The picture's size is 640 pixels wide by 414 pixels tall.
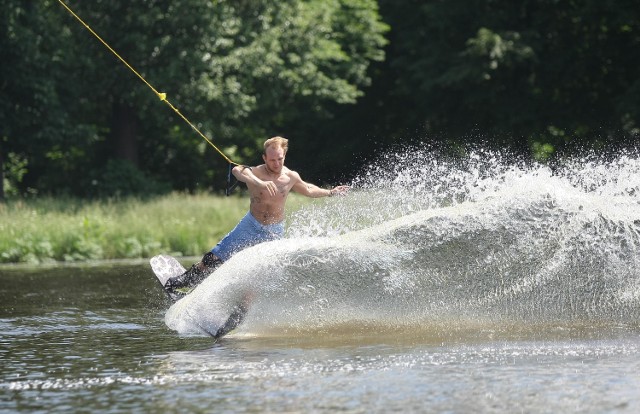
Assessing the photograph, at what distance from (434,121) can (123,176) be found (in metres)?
12.4

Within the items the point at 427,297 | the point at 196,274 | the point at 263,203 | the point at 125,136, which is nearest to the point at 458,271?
the point at 427,297

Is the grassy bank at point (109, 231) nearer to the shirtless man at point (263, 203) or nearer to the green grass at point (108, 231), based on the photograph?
the green grass at point (108, 231)

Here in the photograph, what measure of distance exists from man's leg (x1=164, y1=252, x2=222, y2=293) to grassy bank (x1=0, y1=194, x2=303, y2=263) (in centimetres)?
915

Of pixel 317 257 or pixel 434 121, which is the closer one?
pixel 317 257

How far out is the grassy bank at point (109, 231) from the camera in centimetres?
2261

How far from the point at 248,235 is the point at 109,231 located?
36.1ft

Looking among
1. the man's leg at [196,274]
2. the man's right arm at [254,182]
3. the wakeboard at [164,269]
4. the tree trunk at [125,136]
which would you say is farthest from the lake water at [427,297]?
the tree trunk at [125,136]

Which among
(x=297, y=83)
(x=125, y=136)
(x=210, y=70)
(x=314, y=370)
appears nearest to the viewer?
(x=314, y=370)

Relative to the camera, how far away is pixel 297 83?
39.2 m

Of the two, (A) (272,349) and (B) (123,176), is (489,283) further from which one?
(B) (123,176)

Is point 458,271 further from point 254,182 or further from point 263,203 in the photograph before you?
point 254,182

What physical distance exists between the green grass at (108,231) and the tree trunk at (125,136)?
11391mm

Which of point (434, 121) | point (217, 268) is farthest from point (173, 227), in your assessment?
point (434, 121)

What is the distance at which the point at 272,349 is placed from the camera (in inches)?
449
